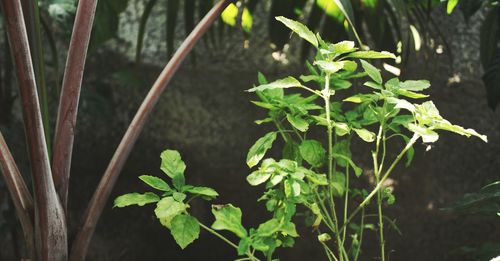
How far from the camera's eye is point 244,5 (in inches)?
54.6

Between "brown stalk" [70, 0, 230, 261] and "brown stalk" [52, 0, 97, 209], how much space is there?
0.04 meters

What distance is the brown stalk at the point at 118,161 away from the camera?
926 millimetres

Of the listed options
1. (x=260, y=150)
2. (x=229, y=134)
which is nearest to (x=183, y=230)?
(x=260, y=150)

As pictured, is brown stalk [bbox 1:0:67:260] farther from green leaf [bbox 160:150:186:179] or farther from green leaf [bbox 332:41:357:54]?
green leaf [bbox 332:41:357:54]

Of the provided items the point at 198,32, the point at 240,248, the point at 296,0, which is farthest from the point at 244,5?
the point at 240,248

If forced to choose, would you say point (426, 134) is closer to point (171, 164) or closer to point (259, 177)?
point (259, 177)

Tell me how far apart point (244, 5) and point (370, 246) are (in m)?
0.80

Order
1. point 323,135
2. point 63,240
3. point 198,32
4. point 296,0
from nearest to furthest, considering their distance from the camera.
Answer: point 63,240, point 198,32, point 296,0, point 323,135

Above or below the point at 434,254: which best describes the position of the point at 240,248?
above

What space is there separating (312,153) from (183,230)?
8.1 inches

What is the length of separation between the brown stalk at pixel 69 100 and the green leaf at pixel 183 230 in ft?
0.63

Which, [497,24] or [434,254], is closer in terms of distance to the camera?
[497,24]

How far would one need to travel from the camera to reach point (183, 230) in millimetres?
818

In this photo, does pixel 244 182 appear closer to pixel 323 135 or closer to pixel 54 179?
pixel 323 135
